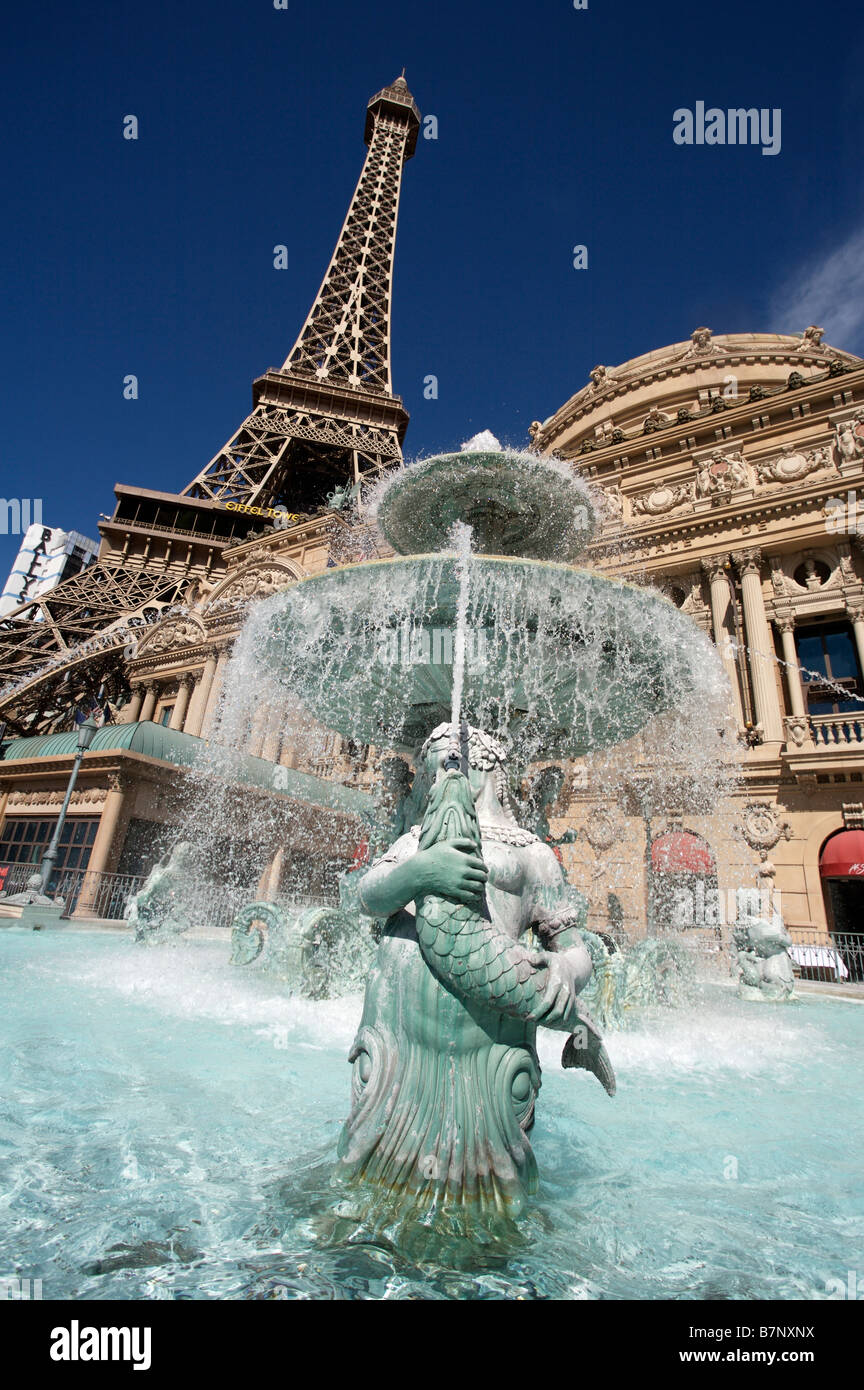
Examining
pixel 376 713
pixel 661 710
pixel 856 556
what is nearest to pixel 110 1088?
pixel 376 713

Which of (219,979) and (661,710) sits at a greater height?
(661,710)

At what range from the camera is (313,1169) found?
2430 mm

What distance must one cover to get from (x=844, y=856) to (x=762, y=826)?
1.95 meters

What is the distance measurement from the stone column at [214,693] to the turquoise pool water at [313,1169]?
84.9 ft

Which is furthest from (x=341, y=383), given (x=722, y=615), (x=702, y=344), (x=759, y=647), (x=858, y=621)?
(x=858, y=621)

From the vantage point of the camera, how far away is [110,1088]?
3336 millimetres

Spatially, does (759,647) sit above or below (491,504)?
above

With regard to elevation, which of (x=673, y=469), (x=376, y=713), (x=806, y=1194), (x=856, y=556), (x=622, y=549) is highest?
(x=673, y=469)

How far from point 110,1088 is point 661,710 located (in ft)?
17.9

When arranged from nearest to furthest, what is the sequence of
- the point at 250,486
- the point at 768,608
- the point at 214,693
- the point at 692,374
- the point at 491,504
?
the point at 491,504 → the point at 768,608 → the point at 692,374 → the point at 214,693 → the point at 250,486

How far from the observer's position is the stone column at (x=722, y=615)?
19750 mm

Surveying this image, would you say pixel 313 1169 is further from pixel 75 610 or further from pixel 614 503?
pixel 75 610
